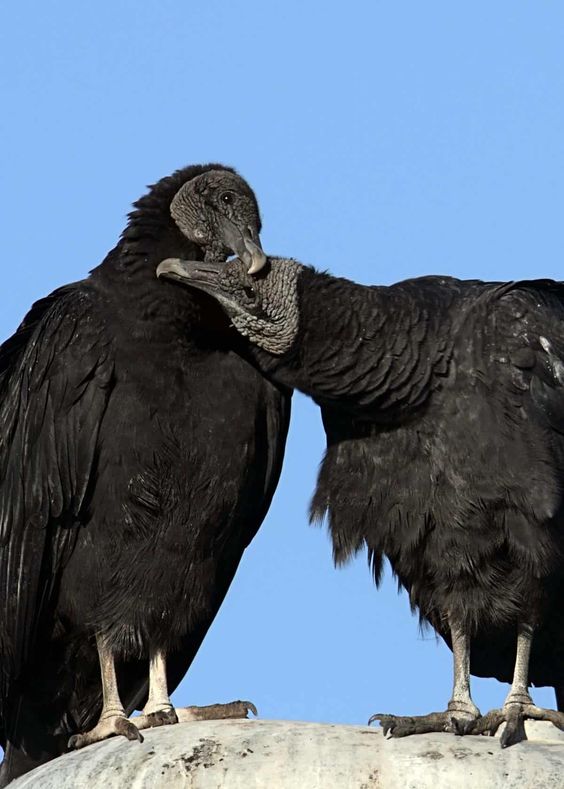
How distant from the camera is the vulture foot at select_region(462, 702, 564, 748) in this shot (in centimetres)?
691

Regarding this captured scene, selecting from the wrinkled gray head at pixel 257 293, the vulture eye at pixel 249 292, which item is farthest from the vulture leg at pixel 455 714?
the vulture eye at pixel 249 292

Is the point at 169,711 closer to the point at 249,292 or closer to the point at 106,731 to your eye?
the point at 106,731

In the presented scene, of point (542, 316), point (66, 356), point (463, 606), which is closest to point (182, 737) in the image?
point (463, 606)

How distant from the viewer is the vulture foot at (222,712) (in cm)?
749

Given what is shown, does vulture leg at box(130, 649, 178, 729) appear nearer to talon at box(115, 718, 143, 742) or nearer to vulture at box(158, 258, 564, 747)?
talon at box(115, 718, 143, 742)

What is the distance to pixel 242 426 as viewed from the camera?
7.86 meters

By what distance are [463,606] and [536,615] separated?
1.02 ft

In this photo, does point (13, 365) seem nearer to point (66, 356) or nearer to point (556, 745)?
point (66, 356)

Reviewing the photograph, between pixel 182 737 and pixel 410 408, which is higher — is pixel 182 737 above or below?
below

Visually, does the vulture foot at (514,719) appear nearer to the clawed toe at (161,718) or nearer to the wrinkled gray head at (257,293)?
the clawed toe at (161,718)

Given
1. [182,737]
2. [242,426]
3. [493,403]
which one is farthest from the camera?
[242,426]

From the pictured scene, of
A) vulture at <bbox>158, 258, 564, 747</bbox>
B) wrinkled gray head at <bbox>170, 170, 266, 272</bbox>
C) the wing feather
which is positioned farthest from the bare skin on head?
the wing feather

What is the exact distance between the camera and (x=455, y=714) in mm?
7051

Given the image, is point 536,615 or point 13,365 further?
point 13,365
